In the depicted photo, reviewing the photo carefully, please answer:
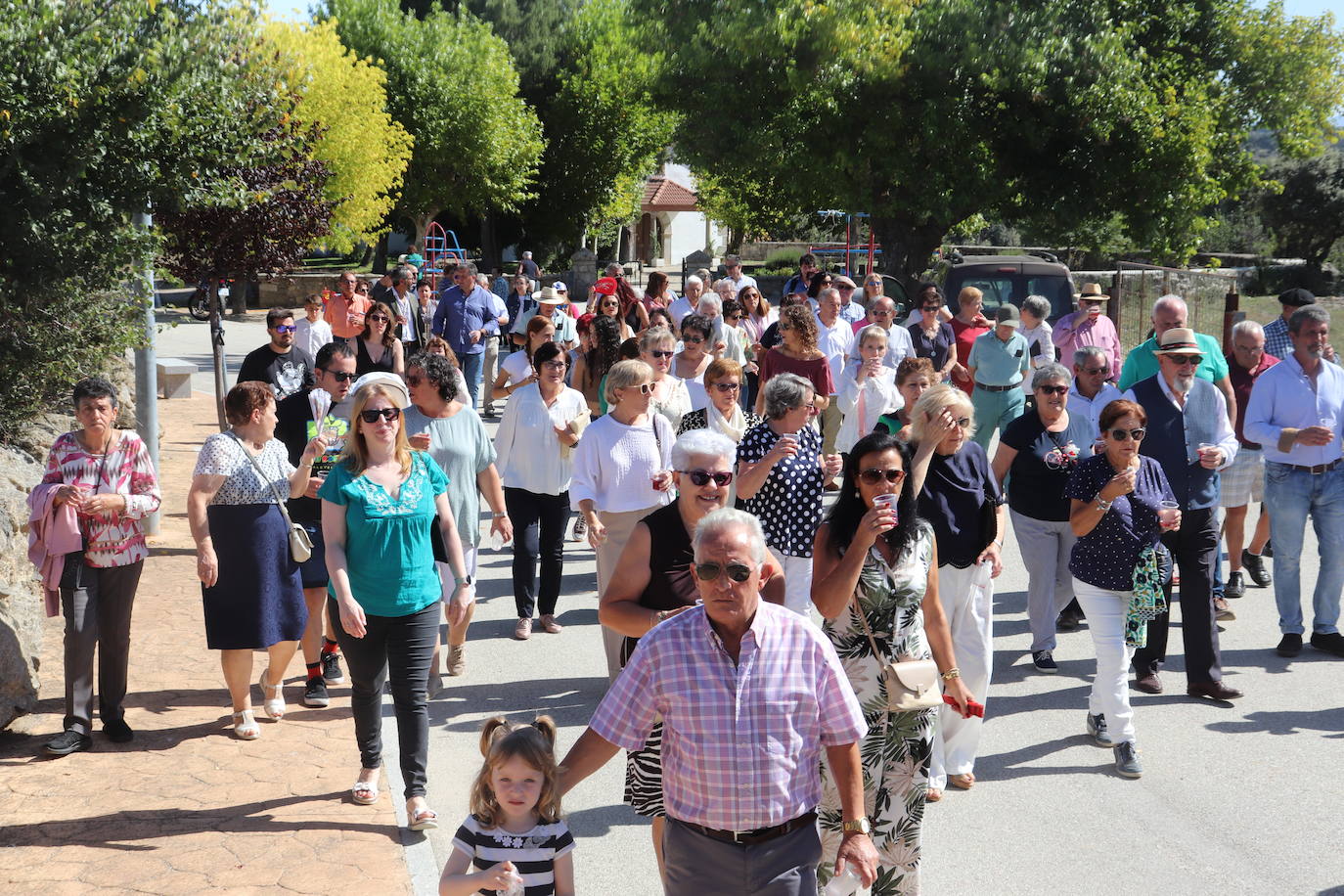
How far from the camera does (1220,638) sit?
8562mm

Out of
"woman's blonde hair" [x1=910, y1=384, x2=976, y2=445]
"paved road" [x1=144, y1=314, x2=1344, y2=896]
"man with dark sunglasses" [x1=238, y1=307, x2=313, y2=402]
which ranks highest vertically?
"man with dark sunglasses" [x1=238, y1=307, x2=313, y2=402]

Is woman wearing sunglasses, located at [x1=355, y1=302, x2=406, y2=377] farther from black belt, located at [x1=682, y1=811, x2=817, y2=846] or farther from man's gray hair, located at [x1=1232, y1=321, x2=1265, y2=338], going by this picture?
black belt, located at [x1=682, y1=811, x2=817, y2=846]

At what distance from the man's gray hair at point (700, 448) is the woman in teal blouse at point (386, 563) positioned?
1.48 meters

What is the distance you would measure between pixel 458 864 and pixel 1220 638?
6.29 m

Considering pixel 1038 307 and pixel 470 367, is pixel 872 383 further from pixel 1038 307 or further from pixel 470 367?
pixel 470 367

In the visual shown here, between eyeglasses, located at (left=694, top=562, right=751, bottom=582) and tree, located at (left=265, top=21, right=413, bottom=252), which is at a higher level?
tree, located at (left=265, top=21, right=413, bottom=252)

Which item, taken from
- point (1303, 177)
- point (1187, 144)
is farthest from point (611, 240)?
point (1187, 144)

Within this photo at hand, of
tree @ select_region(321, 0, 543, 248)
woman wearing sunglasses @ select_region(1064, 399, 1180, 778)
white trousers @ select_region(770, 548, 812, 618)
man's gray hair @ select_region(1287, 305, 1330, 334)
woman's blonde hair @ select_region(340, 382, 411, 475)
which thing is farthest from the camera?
tree @ select_region(321, 0, 543, 248)

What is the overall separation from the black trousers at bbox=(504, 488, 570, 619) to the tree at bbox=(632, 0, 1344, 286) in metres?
16.2

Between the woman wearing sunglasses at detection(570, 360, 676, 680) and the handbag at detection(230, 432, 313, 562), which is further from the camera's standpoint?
the woman wearing sunglasses at detection(570, 360, 676, 680)

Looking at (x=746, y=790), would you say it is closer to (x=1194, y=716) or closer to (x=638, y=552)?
(x=638, y=552)

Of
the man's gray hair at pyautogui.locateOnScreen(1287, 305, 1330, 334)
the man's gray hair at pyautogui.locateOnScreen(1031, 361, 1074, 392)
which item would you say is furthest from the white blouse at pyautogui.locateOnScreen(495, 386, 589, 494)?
the man's gray hair at pyautogui.locateOnScreen(1287, 305, 1330, 334)

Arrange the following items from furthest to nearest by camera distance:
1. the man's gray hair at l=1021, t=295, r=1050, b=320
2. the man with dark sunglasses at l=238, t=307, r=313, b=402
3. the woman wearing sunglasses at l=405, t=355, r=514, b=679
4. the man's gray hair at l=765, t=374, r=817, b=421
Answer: the man's gray hair at l=1021, t=295, r=1050, b=320, the man with dark sunglasses at l=238, t=307, r=313, b=402, the woman wearing sunglasses at l=405, t=355, r=514, b=679, the man's gray hair at l=765, t=374, r=817, b=421

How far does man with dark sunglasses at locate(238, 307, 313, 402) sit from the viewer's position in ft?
31.0
